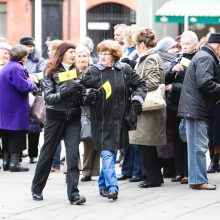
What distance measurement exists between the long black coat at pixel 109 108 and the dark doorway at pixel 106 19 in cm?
2755

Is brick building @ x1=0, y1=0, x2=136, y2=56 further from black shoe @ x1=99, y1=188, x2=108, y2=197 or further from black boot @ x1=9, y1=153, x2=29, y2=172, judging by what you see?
black shoe @ x1=99, y1=188, x2=108, y2=197

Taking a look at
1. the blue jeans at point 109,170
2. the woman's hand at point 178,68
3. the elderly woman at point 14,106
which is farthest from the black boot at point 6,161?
the blue jeans at point 109,170

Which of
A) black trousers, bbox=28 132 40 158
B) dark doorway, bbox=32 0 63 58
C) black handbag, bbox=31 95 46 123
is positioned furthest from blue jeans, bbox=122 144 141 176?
dark doorway, bbox=32 0 63 58

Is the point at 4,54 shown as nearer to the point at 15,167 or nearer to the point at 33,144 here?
the point at 33,144

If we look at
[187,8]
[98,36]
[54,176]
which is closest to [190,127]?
[54,176]

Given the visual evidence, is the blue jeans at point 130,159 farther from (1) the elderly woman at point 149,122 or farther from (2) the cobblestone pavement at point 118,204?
(1) the elderly woman at point 149,122

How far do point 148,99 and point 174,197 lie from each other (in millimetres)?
1302

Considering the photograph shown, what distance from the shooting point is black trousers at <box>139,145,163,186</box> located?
490 inches

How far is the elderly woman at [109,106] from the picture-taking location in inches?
445

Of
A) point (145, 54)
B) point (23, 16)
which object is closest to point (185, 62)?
point (145, 54)

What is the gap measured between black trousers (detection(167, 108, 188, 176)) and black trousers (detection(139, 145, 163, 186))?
414 mm

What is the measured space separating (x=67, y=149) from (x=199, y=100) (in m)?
1.73

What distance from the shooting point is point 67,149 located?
36.9 feet

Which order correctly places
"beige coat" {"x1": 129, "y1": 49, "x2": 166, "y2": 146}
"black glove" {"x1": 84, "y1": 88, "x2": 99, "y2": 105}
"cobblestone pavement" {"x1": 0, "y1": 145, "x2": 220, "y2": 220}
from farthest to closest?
"beige coat" {"x1": 129, "y1": 49, "x2": 166, "y2": 146}, "black glove" {"x1": 84, "y1": 88, "x2": 99, "y2": 105}, "cobblestone pavement" {"x1": 0, "y1": 145, "x2": 220, "y2": 220}
